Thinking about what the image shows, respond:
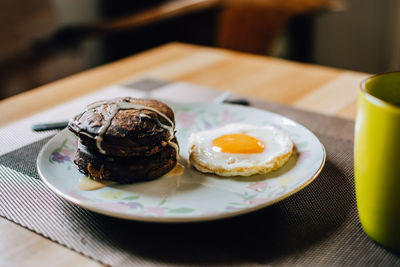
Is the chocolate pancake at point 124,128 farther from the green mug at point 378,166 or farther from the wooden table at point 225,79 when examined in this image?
the wooden table at point 225,79

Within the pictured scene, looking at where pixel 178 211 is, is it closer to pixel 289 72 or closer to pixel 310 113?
pixel 310 113

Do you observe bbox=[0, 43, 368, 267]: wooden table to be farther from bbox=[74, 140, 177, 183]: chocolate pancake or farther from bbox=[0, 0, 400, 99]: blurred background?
bbox=[0, 0, 400, 99]: blurred background

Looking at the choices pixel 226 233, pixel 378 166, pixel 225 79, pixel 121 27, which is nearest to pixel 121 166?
pixel 226 233

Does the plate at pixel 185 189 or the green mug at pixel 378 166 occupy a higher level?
the green mug at pixel 378 166

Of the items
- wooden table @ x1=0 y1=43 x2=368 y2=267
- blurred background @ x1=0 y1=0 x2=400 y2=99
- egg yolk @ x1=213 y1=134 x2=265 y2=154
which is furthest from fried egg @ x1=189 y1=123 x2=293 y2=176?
blurred background @ x1=0 y1=0 x2=400 y2=99

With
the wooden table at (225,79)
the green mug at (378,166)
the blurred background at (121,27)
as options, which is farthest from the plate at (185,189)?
the blurred background at (121,27)

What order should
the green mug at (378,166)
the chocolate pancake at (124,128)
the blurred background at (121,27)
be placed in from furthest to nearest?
the blurred background at (121,27) → the chocolate pancake at (124,128) → the green mug at (378,166)

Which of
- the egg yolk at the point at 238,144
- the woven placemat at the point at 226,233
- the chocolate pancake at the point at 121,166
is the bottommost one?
the woven placemat at the point at 226,233
